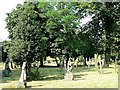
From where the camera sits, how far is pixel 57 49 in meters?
4.60

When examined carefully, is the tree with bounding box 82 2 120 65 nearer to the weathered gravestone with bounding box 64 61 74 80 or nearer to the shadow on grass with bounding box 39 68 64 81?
the weathered gravestone with bounding box 64 61 74 80

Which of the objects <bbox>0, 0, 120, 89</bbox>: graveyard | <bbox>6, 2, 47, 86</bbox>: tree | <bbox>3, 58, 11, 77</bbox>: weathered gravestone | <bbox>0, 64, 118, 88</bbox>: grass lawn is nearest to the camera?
<bbox>0, 64, 118, 88</bbox>: grass lawn

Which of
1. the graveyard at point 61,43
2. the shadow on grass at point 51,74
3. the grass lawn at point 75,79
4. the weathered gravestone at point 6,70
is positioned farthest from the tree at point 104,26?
the weathered gravestone at point 6,70

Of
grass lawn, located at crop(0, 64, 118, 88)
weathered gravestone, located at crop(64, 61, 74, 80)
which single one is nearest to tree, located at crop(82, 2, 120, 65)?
grass lawn, located at crop(0, 64, 118, 88)

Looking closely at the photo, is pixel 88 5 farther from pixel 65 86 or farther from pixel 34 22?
pixel 65 86

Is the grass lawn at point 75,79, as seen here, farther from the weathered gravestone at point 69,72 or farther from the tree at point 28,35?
the tree at point 28,35

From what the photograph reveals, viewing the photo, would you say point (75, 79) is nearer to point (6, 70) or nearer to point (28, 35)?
point (28, 35)

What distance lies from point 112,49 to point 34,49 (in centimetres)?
138

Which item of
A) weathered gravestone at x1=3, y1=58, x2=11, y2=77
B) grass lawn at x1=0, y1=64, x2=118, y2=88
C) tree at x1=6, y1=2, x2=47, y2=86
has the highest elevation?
tree at x1=6, y1=2, x2=47, y2=86

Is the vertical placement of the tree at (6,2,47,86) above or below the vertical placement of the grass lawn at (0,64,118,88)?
above

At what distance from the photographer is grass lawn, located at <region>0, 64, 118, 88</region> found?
416 centimetres

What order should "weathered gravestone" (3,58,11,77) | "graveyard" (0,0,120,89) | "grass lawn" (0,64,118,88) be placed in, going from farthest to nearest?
1. "weathered gravestone" (3,58,11,77)
2. "graveyard" (0,0,120,89)
3. "grass lawn" (0,64,118,88)

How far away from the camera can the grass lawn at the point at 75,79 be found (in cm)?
416

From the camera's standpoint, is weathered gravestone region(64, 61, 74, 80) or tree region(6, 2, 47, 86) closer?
weathered gravestone region(64, 61, 74, 80)
